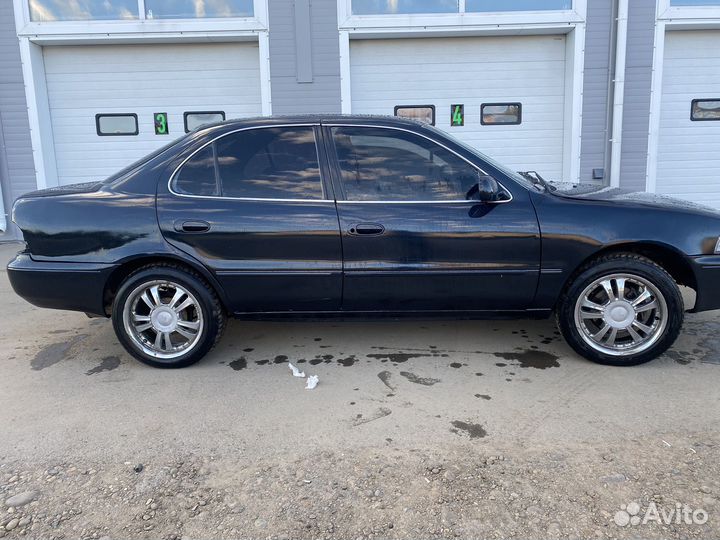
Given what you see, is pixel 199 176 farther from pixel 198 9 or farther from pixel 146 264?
pixel 198 9

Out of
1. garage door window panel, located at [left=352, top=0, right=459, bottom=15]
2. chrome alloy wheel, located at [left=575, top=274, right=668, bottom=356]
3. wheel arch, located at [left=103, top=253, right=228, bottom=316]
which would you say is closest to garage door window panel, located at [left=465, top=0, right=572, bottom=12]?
garage door window panel, located at [left=352, top=0, right=459, bottom=15]

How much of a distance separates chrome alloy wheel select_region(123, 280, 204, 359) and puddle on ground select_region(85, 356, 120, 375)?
35 cm

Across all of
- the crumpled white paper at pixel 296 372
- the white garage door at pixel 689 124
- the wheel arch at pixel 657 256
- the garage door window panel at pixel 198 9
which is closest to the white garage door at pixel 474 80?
the white garage door at pixel 689 124

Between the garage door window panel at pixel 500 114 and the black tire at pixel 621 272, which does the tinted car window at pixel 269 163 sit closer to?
the black tire at pixel 621 272

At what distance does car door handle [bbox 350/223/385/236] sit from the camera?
355 centimetres

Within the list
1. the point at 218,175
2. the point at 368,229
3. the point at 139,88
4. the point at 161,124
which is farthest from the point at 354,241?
the point at 139,88

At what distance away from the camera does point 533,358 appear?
3.89 meters

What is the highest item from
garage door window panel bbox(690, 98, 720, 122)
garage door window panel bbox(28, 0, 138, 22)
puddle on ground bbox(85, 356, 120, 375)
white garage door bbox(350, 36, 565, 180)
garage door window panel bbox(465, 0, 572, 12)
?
garage door window panel bbox(28, 0, 138, 22)

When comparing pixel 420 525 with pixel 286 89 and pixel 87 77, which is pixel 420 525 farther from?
pixel 87 77

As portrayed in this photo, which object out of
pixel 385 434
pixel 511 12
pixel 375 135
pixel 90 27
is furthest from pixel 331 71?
pixel 385 434

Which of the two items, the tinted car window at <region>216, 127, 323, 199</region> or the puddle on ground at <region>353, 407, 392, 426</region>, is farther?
the tinted car window at <region>216, 127, 323, 199</region>

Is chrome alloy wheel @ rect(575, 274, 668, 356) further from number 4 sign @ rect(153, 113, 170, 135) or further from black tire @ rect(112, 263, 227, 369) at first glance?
number 4 sign @ rect(153, 113, 170, 135)

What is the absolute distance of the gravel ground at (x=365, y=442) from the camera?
2.26m

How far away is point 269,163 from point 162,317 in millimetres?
1301
